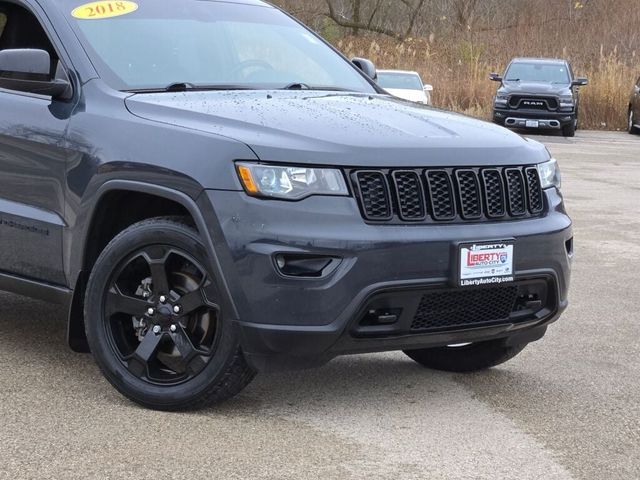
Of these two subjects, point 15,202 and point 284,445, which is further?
point 15,202

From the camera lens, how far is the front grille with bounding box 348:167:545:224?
4441 mm

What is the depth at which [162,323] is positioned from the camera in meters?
4.70

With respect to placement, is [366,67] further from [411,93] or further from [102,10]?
[411,93]

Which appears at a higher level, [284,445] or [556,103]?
Result: [284,445]

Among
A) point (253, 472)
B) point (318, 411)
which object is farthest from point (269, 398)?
point (253, 472)

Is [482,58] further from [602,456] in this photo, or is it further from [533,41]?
[602,456]

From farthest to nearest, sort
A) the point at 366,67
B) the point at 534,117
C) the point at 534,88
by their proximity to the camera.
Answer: the point at 534,88
the point at 534,117
the point at 366,67

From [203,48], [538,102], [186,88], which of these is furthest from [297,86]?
[538,102]

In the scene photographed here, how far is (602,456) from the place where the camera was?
4.41m

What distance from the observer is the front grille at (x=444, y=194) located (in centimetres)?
444

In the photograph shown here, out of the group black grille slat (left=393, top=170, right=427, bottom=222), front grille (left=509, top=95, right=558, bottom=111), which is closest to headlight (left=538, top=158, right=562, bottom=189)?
black grille slat (left=393, top=170, right=427, bottom=222)

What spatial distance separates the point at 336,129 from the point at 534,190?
2.87 ft

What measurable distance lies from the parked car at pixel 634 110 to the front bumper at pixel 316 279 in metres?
23.4

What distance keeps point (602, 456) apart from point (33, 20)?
3.21 m
